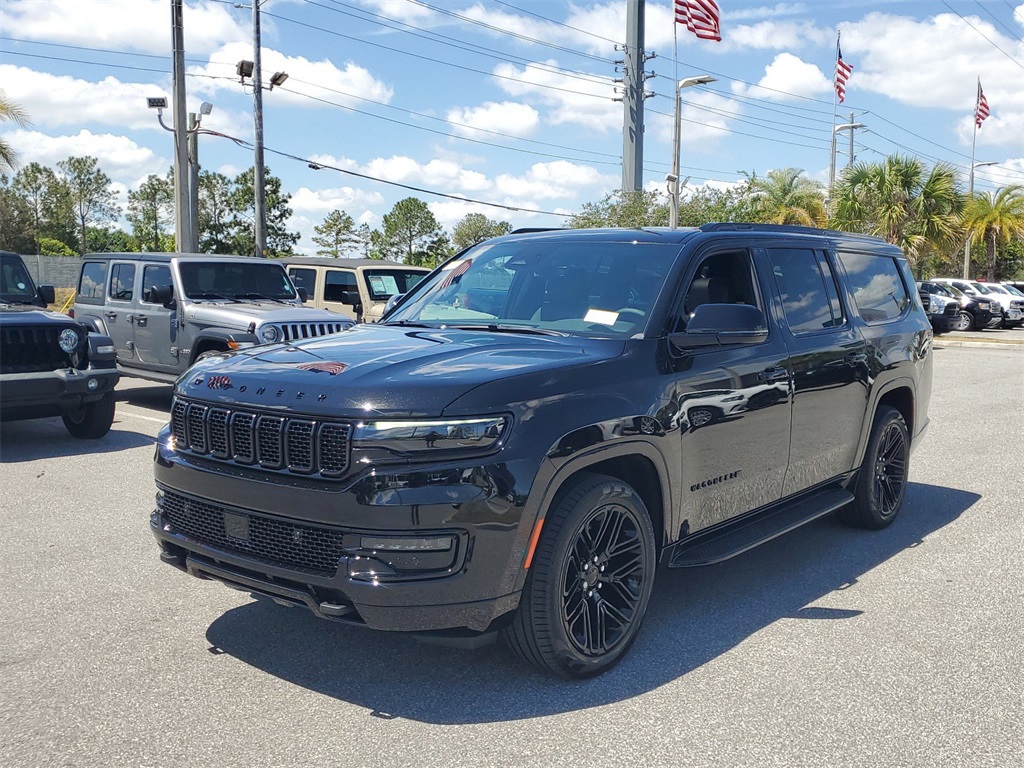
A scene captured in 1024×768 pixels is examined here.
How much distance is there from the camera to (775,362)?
506 centimetres

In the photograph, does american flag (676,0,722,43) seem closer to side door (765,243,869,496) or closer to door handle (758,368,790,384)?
side door (765,243,869,496)

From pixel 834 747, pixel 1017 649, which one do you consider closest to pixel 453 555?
pixel 834 747

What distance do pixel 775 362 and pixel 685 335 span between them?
867 millimetres

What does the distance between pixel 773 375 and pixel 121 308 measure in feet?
31.3

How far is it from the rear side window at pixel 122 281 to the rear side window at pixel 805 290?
906cm

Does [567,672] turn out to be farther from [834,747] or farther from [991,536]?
[991,536]

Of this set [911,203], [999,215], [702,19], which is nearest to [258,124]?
[702,19]

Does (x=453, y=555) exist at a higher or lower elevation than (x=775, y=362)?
lower

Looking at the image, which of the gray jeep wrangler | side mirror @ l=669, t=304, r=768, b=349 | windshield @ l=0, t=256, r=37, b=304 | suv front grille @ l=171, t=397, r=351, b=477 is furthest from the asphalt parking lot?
the gray jeep wrangler

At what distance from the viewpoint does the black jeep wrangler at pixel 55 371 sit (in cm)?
874

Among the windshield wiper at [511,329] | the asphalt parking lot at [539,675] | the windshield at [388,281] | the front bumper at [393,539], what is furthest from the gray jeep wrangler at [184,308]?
the front bumper at [393,539]

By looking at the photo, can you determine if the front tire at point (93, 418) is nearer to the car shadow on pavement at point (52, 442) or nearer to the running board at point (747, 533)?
the car shadow on pavement at point (52, 442)

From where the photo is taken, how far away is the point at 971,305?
33.2 metres

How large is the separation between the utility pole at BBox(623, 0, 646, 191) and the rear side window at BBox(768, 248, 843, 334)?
157 feet
